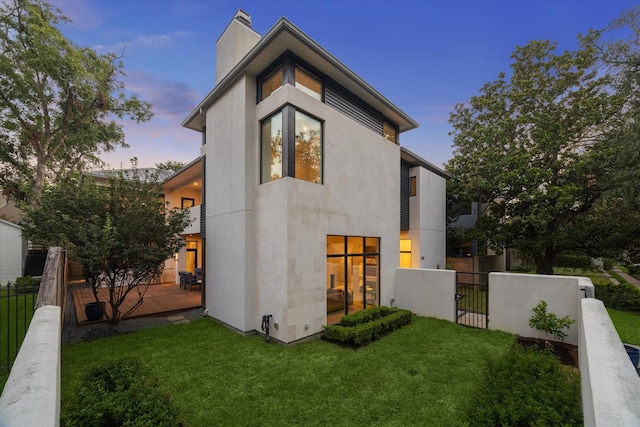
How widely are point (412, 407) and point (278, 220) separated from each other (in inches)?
195

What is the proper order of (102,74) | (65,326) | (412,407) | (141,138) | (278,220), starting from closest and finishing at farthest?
(412,407), (278,220), (65,326), (102,74), (141,138)

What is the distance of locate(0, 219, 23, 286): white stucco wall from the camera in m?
14.8

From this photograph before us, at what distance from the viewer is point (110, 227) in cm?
716

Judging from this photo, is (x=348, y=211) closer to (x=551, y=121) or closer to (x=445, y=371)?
(x=445, y=371)

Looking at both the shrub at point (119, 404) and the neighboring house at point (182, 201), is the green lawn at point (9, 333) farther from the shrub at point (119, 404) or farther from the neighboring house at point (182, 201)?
the neighboring house at point (182, 201)

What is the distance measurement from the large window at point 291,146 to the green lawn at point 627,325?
10439mm

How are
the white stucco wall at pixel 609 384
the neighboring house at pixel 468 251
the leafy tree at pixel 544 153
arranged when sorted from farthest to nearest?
the neighboring house at pixel 468 251, the leafy tree at pixel 544 153, the white stucco wall at pixel 609 384

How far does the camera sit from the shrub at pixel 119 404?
2.56m

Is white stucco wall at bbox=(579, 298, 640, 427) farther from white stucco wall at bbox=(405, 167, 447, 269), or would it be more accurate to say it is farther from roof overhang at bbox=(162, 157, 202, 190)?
roof overhang at bbox=(162, 157, 202, 190)

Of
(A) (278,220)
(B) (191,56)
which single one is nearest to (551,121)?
(A) (278,220)

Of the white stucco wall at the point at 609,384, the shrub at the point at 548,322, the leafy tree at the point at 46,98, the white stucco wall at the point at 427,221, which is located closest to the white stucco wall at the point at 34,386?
the white stucco wall at the point at 609,384

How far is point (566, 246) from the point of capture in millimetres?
13211

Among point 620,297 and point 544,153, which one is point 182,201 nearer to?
point 544,153

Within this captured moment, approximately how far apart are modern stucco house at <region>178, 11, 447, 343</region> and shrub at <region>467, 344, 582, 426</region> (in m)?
4.58
